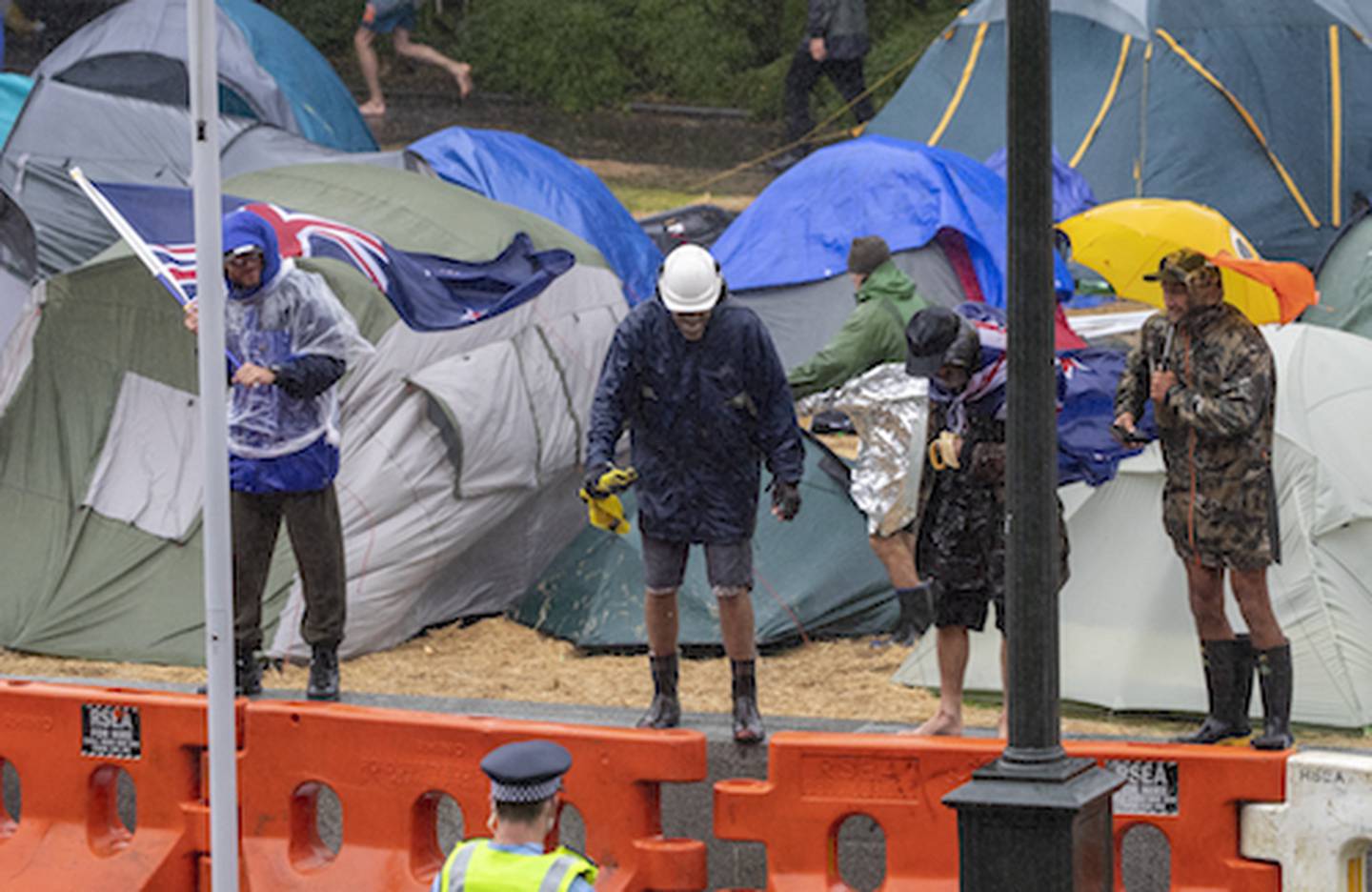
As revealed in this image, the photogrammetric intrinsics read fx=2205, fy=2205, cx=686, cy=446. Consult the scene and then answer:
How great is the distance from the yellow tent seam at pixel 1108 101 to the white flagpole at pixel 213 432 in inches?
450

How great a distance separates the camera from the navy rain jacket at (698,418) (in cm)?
740

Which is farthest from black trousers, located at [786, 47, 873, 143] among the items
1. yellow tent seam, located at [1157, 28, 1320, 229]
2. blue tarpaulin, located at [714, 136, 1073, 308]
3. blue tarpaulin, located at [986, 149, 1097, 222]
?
blue tarpaulin, located at [714, 136, 1073, 308]

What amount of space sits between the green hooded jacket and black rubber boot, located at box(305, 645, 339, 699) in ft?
9.39

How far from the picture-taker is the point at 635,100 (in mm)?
24953

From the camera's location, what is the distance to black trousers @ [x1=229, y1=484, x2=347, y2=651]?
26.2ft

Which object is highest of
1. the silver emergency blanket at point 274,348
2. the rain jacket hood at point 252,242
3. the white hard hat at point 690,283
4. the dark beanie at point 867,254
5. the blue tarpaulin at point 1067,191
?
the blue tarpaulin at point 1067,191

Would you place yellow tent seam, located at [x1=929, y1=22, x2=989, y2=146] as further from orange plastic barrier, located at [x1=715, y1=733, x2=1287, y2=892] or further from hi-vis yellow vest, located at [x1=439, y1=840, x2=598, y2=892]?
hi-vis yellow vest, located at [x1=439, y1=840, x2=598, y2=892]

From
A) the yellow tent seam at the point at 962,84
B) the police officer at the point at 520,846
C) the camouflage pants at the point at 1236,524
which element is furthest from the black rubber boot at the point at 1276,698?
the yellow tent seam at the point at 962,84

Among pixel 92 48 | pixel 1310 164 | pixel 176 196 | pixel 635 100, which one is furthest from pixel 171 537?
pixel 635 100

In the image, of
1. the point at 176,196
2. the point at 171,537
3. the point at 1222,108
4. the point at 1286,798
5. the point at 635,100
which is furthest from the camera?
the point at 635,100

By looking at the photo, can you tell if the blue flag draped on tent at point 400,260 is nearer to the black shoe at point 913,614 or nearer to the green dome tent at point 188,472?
the green dome tent at point 188,472

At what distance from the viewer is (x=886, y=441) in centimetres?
955

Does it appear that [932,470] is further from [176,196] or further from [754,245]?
[754,245]

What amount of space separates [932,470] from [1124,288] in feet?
3.34
